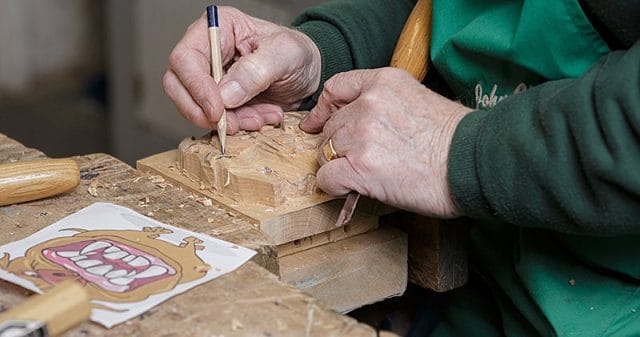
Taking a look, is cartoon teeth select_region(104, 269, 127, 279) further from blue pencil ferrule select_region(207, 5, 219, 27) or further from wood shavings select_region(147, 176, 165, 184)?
blue pencil ferrule select_region(207, 5, 219, 27)

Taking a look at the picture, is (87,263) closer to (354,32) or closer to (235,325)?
(235,325)

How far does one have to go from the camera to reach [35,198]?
100 cm

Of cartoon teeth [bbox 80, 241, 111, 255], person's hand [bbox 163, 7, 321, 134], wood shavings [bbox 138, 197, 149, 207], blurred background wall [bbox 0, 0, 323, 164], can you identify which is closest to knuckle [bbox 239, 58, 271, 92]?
person's hand [bbox 163, 7, 321, 134]

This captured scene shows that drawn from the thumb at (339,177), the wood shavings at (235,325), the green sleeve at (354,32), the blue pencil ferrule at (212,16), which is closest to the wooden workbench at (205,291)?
the wood shavings at (235,325)

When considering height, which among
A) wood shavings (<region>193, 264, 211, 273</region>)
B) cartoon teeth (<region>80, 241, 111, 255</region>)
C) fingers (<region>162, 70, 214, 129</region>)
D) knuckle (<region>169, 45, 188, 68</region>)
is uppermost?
knuckle (<region>169, 45, 188, 68</region>)

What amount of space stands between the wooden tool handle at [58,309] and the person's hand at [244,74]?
43 centimetres

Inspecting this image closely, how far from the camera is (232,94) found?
112cm

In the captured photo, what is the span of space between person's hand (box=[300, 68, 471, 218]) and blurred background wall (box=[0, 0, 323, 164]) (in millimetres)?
→ 1807

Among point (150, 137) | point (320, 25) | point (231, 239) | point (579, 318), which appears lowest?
point (150, 137)

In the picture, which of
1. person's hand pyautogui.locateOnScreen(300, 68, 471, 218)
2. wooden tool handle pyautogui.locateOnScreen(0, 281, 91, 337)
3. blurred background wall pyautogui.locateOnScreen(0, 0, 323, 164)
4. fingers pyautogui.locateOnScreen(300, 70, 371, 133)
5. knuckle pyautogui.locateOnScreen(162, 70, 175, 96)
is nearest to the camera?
wooden tool handle pyautogui.locateOnScreen(0, 281, 91, 337)

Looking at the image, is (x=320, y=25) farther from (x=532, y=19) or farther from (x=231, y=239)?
(x=231, y=239)

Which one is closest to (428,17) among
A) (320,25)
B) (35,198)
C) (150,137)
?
(320,25)

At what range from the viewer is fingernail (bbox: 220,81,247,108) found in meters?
1.12

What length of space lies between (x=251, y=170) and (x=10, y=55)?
2.62 metres
